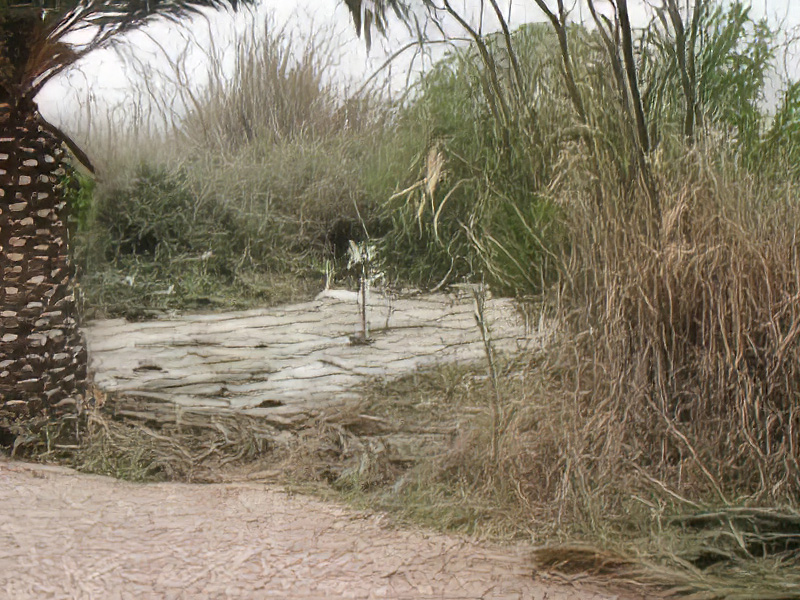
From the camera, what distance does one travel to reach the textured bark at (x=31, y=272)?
Result: 4301 mm

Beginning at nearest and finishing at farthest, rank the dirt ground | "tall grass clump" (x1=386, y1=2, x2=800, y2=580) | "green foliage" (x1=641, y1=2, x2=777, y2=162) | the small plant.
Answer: the dirt ground < "tall grass clump" (x1=386, y1=2, x2=800, y2=580) < "green foliage" (x1=641, y1=2, x2=777, y2=162) < the small plant

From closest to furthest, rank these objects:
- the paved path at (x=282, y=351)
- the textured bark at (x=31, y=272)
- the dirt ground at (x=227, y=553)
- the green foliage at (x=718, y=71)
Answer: the dirt ground at (x=227, y=553), the green foliage at (x=718, y=71), the textured bark at (x=31, y=272), the paved path at (x=282, y=351)

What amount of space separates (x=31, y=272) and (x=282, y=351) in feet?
4.61

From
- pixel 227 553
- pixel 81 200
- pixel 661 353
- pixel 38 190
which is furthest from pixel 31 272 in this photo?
pixel 661 353

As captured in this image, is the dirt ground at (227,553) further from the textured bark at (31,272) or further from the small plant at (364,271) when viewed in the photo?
the small plant at (364,271)

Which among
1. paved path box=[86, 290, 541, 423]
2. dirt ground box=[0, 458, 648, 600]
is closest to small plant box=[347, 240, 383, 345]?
paved path box=[86, 290, 541, 423]

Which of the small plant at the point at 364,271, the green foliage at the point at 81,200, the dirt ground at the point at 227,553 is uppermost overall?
the green foliage at the point at 81,200

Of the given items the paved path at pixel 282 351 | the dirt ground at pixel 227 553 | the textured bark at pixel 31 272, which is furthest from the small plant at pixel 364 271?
the textured bark at pixel 31 272

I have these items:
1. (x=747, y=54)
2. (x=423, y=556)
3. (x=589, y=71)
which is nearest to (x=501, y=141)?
(x=589, y=71)

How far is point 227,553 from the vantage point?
3.01 metres

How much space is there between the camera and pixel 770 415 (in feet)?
10.7

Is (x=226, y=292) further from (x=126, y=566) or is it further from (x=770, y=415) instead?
(x=770, y=415)

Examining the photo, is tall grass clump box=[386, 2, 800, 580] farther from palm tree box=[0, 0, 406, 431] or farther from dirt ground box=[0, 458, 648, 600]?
palm tree box=[0, 0, 406, 431]

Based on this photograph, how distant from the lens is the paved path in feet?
14.8
